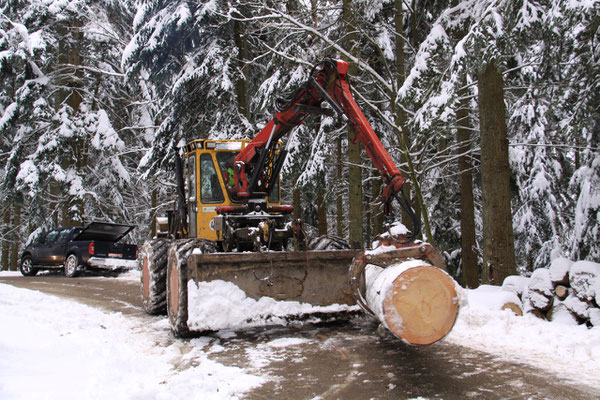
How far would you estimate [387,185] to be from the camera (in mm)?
5695

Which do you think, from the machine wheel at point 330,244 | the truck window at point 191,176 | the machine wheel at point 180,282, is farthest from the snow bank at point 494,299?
the truck window at point 191,176

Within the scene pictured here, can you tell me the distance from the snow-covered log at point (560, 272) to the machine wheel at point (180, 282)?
14.9 feet

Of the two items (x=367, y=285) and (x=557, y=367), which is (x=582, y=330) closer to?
(x=557, y=367)

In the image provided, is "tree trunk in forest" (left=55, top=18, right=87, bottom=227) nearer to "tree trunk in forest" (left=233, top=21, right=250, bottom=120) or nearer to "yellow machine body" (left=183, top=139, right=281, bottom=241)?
"tree trunk in forest" (left=233, top=21, right=250, bottom=120)

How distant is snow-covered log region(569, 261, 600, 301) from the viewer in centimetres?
607

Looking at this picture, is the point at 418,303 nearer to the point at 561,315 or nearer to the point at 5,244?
the point at 561,315

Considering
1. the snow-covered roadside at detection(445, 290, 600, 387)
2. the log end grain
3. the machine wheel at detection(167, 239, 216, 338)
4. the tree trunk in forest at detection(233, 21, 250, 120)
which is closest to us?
the log end grain

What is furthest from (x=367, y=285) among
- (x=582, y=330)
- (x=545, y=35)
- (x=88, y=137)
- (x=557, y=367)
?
(x=88, y=137)

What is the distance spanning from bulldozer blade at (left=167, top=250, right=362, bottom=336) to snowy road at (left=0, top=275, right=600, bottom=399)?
11.5 inches

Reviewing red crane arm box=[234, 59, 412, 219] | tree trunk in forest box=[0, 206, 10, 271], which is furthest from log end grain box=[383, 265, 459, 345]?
tree trunk in forest box=[0, 206, 10, 271]

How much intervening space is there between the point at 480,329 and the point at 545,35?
400cm

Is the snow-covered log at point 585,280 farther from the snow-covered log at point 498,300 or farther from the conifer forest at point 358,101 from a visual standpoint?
the conifer forest at point 358,101

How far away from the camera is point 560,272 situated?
6.57 m

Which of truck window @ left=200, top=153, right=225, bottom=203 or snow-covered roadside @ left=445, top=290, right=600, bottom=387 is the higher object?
truck window @ left=200, top=153, right=225, bottom=203
